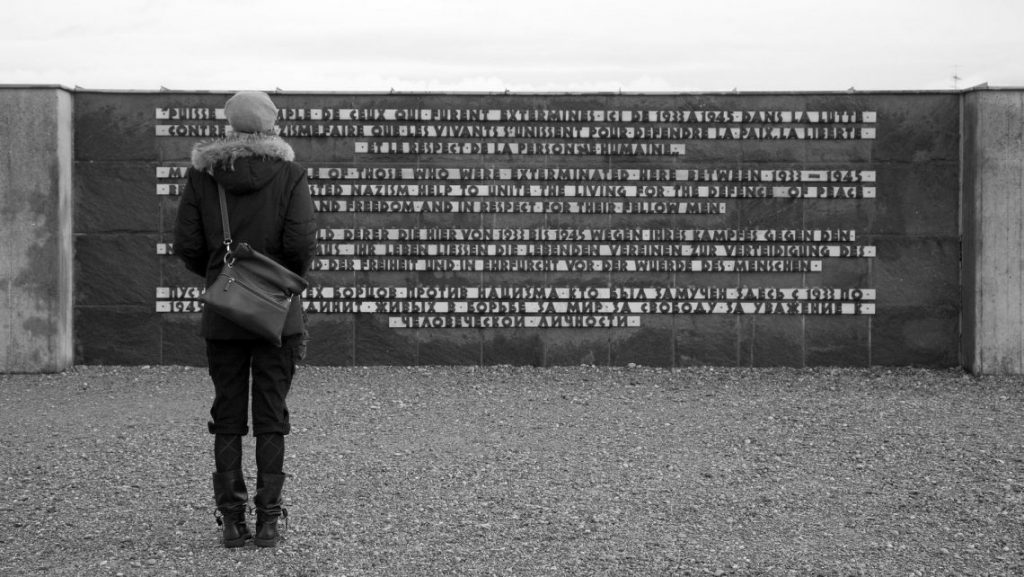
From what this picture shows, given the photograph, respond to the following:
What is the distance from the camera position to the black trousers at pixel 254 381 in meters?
5.06

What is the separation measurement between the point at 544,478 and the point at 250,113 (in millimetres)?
2714

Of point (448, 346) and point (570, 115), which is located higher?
point (570, 115)

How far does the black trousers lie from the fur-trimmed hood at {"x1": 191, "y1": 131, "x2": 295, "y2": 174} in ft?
2.63

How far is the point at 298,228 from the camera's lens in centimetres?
508

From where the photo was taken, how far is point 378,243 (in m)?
11.2

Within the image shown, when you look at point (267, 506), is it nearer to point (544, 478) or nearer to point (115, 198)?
point (544, 478)

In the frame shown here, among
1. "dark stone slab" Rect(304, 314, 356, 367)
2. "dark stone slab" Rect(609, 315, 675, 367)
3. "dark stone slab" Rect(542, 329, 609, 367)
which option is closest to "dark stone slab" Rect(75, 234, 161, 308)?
"dark stone slab" Rect(304, 314, 356, 367)

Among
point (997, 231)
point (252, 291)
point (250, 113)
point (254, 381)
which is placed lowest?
point (254, 381)

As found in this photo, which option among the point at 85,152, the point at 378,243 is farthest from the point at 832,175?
the point at 85,152

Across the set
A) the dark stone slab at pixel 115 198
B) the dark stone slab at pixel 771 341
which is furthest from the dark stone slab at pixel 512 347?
the dark stone slab at pixel 115 198

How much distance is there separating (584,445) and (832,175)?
508 centimetres

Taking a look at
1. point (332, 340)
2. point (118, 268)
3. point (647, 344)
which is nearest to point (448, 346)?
point (332, 340)

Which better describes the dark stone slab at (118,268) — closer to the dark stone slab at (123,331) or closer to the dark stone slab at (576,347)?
the dark stone slab at (123,331)

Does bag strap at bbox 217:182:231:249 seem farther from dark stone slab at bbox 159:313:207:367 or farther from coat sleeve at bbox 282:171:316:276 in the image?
dark stone slab at bbox 159:313:207:367
